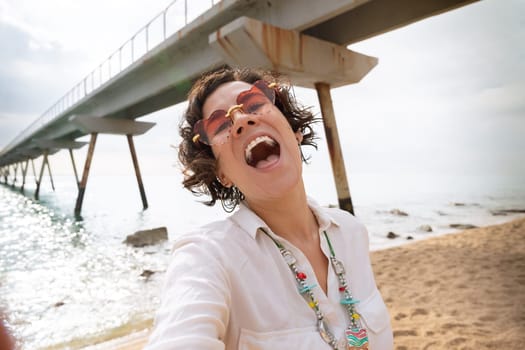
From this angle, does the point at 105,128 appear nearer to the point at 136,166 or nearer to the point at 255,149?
the point at 136,166

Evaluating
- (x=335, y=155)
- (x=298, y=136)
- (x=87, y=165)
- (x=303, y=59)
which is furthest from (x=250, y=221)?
(x=87, y=165)

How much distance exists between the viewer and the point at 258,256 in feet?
3.72

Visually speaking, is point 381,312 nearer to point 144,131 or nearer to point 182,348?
point 182,348

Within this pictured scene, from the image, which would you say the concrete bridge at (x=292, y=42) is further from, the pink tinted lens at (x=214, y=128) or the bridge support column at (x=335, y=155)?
the pink tinted lens at (x=214, y=128)

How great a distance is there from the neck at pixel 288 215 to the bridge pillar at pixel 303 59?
5900 millimetres

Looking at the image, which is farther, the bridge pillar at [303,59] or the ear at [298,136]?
the bridge pillar at [303,59]

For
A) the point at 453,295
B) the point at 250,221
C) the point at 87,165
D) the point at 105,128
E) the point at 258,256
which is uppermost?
the point at 105,128

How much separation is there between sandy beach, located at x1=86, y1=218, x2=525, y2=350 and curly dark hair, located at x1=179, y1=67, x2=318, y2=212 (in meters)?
2.63

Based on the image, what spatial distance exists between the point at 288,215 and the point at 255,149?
1.12 feet

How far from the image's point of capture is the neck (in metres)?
1.29

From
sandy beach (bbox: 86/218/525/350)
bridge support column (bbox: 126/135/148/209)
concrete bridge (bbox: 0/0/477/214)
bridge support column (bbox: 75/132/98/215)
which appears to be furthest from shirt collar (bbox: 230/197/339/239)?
bridge support column (bbox: 126/135/148/209)

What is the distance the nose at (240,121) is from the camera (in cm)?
129

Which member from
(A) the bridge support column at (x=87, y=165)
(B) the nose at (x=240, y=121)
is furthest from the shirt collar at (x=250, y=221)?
(A) the bridge support column at (x=87, y=165)

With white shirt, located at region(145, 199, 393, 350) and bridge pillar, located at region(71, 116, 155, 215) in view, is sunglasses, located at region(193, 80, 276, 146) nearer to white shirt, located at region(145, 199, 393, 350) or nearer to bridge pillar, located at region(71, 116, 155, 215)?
white shirt, located at region(145, 199, 393, 350)
